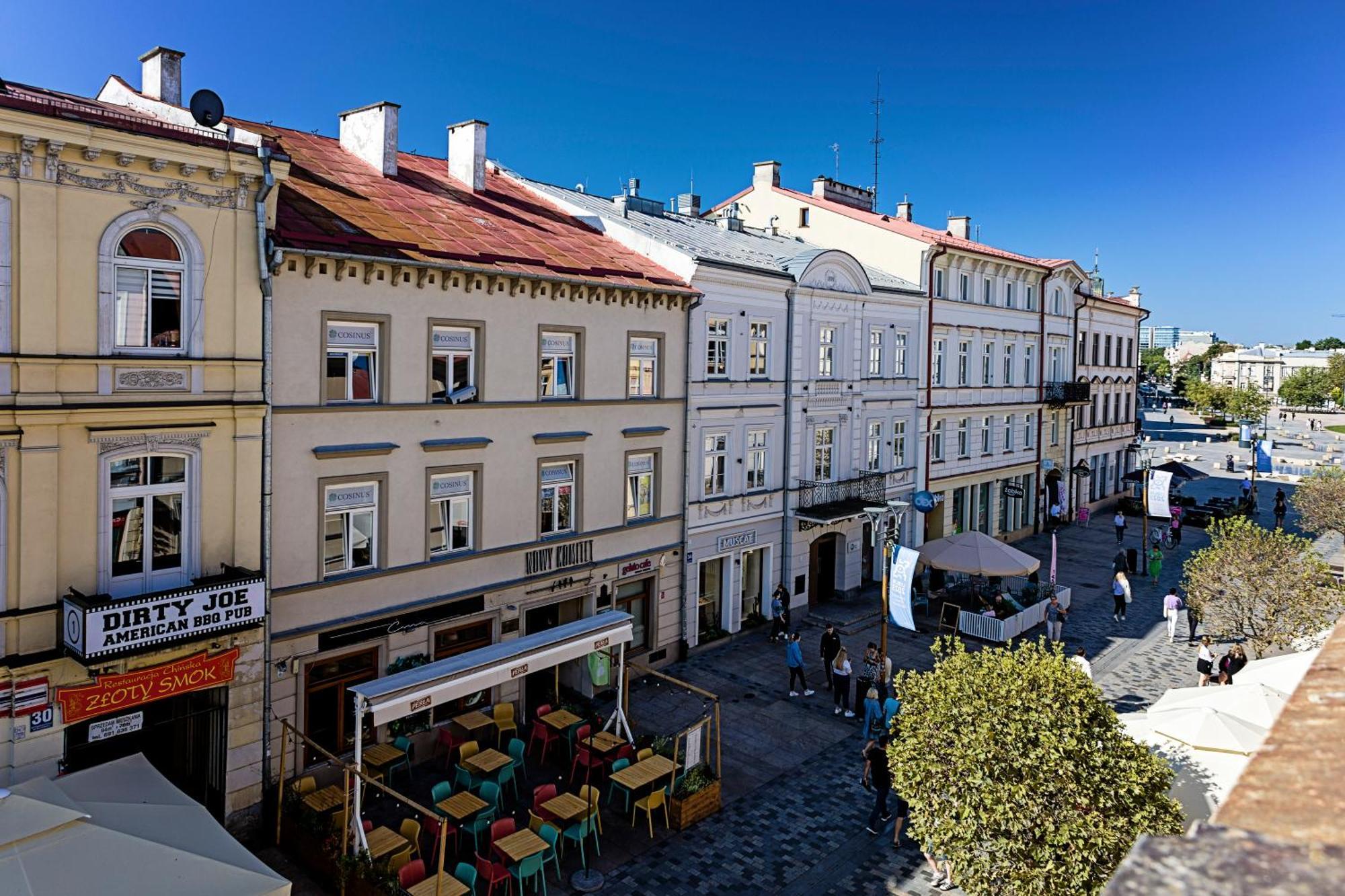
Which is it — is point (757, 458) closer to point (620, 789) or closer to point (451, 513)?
point (451, 513)

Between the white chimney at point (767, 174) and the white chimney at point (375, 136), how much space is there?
18126 mm

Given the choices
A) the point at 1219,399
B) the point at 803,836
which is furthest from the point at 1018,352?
the point at 1219,399

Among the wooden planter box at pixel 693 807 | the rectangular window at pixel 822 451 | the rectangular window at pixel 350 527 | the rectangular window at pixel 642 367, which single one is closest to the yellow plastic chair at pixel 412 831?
the wooden planter box at pixel 693 807

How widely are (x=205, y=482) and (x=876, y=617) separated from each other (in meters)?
19.8

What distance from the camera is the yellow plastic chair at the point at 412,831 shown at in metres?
13.2

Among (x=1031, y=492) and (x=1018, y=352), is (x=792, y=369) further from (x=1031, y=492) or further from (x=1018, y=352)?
(x=1031, y=492)

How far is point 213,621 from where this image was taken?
13141 millimetres

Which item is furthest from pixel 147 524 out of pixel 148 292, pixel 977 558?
pixel 977 558

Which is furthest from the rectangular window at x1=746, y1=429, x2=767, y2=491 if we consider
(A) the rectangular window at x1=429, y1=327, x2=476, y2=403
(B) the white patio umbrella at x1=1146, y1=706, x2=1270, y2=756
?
(B) the white patio umbrella at x1=1146, y1=706, x2=1270, y2=756

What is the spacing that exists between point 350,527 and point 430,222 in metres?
6.65

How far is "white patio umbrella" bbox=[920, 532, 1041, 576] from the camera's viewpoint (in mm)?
25094

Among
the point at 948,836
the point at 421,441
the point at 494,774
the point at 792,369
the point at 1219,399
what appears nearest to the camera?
the point at 948,836

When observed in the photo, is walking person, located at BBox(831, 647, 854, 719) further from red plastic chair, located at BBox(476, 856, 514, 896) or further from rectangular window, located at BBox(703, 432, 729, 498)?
red plastic chair, located at BBox(476, 856, 514, 896)

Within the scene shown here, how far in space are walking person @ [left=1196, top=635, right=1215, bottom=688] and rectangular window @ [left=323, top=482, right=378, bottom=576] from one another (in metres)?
18.1
